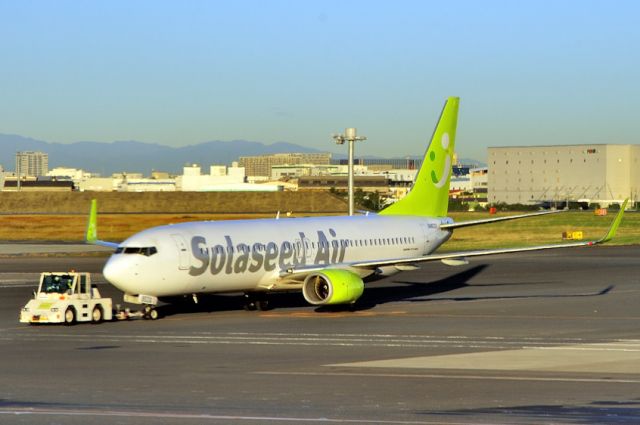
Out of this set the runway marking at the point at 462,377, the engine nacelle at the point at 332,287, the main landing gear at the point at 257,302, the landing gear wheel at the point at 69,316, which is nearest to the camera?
the runway marking at the point at 462,377

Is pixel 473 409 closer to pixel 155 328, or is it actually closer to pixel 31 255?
pixel 155 328

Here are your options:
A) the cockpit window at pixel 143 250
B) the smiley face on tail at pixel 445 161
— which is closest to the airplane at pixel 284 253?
the cockpit window at pixel 143 250

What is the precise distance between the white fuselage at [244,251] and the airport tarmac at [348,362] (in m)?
1.62

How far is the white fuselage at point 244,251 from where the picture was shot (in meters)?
46.3

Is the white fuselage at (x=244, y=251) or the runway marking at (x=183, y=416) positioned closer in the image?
the runway marking at (x=183, y=416)

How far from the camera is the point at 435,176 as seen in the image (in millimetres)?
61688

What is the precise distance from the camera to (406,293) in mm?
60875

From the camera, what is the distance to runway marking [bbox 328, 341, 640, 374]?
31.8 m

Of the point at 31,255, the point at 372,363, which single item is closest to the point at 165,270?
the point at 372,363

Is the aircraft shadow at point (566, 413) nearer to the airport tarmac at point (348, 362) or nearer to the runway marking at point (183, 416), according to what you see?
the airport tarmac at point (348, 362)

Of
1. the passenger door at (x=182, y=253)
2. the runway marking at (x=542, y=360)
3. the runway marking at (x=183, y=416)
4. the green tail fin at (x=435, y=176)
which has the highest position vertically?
the green tail fin at (x=435, y=176)

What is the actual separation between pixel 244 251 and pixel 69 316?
807 centimetres

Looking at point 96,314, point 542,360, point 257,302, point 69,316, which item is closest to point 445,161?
point 257,302

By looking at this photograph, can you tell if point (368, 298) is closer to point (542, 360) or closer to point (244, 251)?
point (244, 251)
